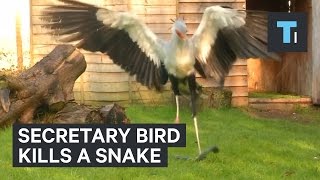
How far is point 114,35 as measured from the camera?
243 inches

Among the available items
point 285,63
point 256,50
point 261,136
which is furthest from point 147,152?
point 285,63

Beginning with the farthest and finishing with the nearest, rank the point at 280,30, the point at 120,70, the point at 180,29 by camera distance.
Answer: the point at 120,70
the point at 280,30
the point at 180,29

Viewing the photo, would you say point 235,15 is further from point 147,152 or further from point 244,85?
point 244,85

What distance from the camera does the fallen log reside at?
8.47 metres

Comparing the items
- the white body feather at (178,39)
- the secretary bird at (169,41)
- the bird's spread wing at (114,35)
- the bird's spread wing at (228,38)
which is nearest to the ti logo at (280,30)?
the bird's spread wing at (228,38)

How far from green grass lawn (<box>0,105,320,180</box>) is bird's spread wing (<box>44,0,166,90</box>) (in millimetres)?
940

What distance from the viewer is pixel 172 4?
12.4 meters

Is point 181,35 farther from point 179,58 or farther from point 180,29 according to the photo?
point 179,58

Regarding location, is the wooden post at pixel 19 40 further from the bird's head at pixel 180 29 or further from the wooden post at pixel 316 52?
the bird's head at pixel 180 29

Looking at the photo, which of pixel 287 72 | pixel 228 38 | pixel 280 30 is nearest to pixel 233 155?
pixel 280 30

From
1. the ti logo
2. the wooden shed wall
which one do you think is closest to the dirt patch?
the wooden shed wall

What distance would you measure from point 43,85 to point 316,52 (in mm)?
6838

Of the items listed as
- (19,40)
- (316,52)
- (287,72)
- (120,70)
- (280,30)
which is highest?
(280,30)

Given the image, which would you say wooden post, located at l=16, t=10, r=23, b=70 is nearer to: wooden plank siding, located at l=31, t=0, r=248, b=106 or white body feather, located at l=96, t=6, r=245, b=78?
wooden plank siding, located at l=31, t=0, r=248, b=106
